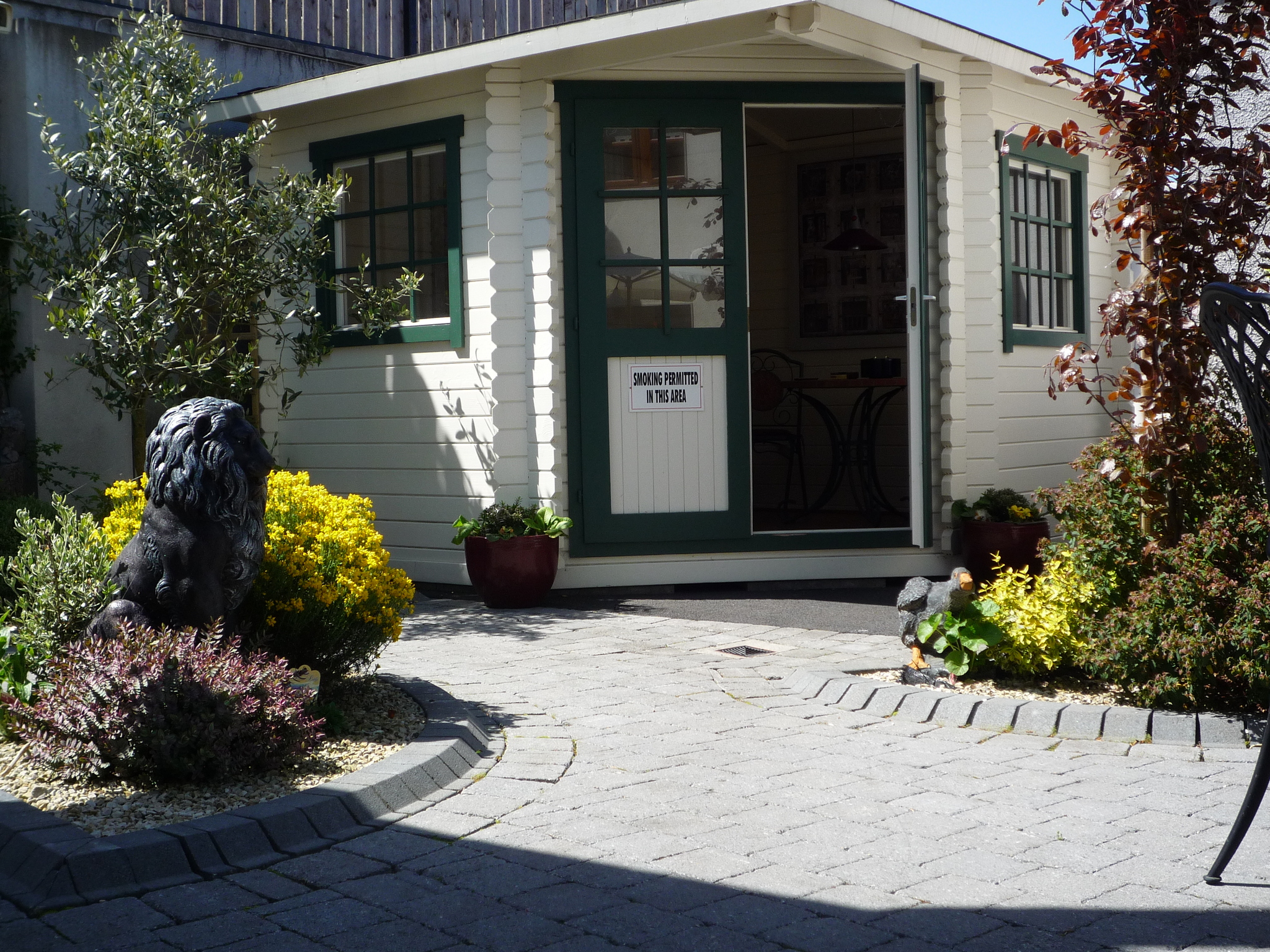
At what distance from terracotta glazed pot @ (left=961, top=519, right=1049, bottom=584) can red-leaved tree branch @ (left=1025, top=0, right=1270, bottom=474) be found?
3.15 meters

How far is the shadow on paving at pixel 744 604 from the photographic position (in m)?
7.07

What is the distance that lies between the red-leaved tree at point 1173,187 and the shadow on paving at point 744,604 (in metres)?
2.24

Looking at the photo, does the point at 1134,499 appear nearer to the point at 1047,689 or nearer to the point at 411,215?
the point at 1047,689

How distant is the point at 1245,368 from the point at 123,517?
383 centimetres

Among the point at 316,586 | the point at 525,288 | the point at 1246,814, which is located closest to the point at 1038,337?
the point at 525,288

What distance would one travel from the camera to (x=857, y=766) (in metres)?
4.24

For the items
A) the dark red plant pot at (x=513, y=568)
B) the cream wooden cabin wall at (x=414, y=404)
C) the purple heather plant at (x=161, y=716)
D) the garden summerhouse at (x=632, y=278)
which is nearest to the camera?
the purple heather plant at (x=161, y=716)

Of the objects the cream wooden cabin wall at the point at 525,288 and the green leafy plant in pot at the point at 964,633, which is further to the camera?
the cream wooden cabin wall at the point at 525,288

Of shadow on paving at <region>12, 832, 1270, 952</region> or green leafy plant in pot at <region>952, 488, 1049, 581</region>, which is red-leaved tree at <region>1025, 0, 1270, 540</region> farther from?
green leafy plant in pot at <region>952, 488, 1049, 581</region>

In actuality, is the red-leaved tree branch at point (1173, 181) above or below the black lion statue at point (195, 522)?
above

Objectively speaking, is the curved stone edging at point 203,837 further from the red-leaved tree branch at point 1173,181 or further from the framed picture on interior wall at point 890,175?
the framed picture on interior wall at point 890,175

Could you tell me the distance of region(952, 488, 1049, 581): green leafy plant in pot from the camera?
7.98m

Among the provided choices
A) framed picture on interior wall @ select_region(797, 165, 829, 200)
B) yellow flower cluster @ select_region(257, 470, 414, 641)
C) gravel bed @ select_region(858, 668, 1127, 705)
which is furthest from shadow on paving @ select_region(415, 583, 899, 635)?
framed picture on interior wall @ select_region(797, 165, 829, 200)

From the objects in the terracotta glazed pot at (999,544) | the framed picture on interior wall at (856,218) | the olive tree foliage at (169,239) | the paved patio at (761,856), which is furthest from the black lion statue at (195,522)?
the framed picture on interior wall at (856,218)
